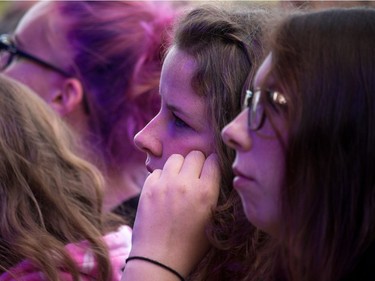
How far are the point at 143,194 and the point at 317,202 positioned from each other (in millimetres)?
522

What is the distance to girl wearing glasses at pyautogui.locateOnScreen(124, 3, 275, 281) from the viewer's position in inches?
69.6

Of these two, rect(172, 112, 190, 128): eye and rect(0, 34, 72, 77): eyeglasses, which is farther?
rect(0, 34, 72, 77): eyeglasses

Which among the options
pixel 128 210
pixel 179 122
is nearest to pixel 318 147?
pixel 179 122

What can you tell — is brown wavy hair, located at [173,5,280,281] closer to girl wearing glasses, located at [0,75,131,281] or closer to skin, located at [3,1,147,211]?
girl wearing glasses, located at [0,75,131,281]

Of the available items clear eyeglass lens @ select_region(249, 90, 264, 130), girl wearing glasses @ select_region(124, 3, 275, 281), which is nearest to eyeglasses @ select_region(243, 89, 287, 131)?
clear eyeglass lens @ select_region(249, 90, 264, 130)

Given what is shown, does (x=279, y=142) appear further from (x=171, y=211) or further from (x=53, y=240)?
(x=53, y=240)

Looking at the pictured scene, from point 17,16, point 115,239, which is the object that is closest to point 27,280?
point 115,239

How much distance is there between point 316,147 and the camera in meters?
1.42

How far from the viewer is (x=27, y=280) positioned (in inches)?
82.0

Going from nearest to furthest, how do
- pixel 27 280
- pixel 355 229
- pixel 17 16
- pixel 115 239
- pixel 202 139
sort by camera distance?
pixel 355 229
pixel 202 139
pixel 27 280
pixel 115 239
pixel 17 16

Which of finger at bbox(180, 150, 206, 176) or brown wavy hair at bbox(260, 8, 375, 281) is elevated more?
brown wavy hair at bbox(260, 8, 375, 281)

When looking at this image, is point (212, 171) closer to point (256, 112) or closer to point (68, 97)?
point (256, 112)

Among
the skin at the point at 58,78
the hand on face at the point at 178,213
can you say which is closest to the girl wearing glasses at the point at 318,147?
the hand on face at the point at 178,213

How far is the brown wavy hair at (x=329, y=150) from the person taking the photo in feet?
4.62
